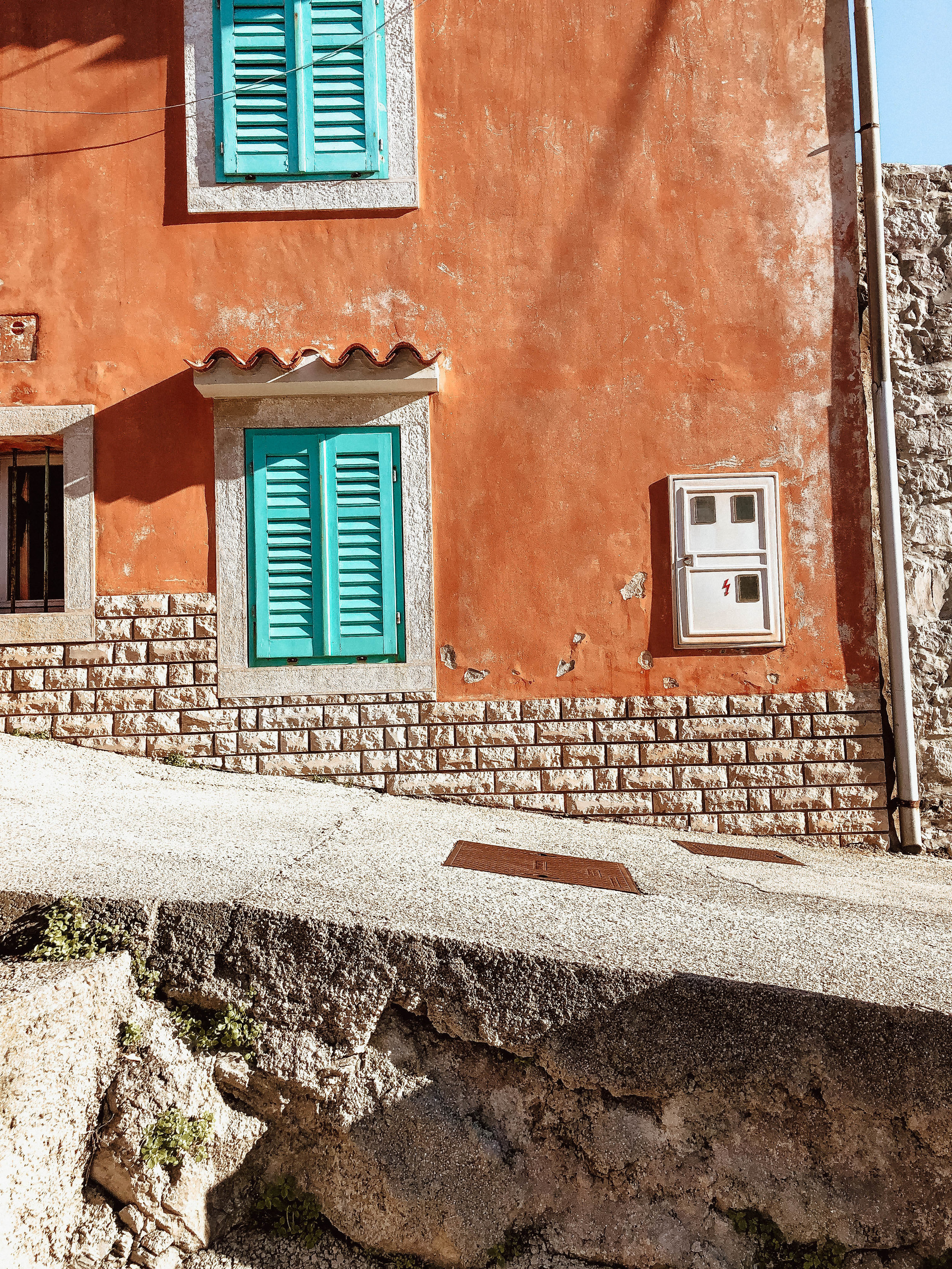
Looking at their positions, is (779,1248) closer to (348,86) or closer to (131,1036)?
(131,1036)

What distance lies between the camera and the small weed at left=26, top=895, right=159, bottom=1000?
2.54 meters

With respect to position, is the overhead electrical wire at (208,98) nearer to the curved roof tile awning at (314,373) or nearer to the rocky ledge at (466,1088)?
the curved roof tile awning at (314,373)

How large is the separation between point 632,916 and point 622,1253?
3.10 ft

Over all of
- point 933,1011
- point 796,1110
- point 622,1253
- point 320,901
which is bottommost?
point 622,1253

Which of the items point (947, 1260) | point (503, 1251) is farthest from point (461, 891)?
point (947, 1260)

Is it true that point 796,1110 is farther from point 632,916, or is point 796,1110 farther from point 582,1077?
point 632,916

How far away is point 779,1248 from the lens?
2.31 metres

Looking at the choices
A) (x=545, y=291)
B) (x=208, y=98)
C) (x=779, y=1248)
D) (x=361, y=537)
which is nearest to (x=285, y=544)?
(x=361, y=537)

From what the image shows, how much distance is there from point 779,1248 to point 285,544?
445 cm

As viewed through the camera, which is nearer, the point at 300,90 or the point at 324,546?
the point at 324,546

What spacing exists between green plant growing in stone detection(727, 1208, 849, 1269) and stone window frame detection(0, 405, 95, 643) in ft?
Answer: 15.7

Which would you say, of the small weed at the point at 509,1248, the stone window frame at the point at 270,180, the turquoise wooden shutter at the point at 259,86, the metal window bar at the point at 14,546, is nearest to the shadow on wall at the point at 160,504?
the metal window bar at the point at 14,546

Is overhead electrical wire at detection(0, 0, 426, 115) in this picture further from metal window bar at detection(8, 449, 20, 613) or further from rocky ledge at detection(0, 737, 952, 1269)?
rocky ledge at detection(0, 737, 952, 1269)

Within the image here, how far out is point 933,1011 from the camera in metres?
2.30
